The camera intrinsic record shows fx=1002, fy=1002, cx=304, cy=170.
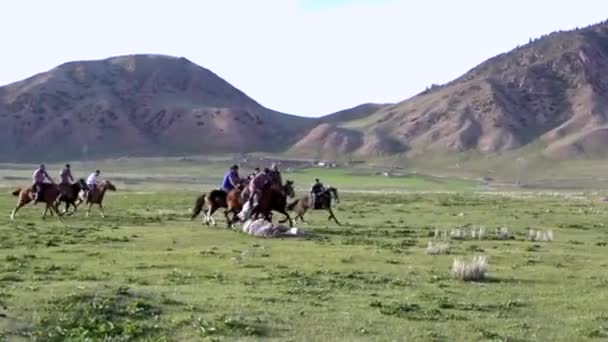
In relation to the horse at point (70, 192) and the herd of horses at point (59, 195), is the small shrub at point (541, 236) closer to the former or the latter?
the herd of horses at point (59, 195)

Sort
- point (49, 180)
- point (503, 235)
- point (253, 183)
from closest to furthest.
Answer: point (253, 183) < point (503, 235) < point (49, 180)

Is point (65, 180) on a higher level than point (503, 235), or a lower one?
higher

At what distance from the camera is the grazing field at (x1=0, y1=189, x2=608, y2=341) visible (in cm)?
1590

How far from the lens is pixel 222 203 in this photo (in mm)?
38375

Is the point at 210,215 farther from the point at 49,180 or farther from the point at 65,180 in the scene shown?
the point at 49,180

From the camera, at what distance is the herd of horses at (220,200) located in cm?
3631

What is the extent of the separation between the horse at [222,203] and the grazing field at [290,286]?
1.69 metres

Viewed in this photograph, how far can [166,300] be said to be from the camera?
57.8 feet

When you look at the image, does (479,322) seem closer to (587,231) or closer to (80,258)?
(80,258)

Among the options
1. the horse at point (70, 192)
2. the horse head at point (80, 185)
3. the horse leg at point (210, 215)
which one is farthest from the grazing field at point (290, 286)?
the horse head at point (80, 185)

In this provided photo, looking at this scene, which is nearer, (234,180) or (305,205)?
(234,180)

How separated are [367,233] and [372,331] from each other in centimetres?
2046

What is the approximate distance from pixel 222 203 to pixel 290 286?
60.3 ft

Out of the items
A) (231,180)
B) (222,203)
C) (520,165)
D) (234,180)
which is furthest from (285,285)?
(520,165)
